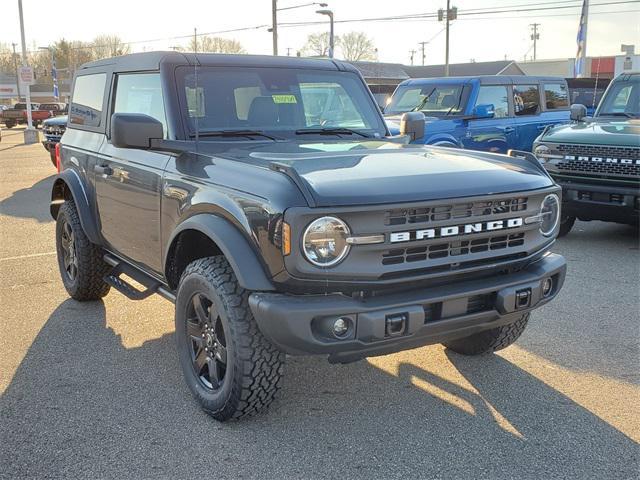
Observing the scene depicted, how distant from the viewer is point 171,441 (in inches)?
123

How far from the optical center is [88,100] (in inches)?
203

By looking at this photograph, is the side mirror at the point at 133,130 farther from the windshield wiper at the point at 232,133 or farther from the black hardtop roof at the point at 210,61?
the black hardtop roof at the point at 210,61

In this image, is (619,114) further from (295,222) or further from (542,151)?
(295,222)

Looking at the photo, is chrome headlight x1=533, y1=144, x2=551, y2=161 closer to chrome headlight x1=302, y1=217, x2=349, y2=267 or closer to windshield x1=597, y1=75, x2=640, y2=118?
windshield x1=597, y1=75, x2=640, y2=118

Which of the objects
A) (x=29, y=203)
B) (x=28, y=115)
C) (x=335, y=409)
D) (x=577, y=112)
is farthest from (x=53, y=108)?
(x=335, y=409)

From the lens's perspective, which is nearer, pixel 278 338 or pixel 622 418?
pixel 278 338

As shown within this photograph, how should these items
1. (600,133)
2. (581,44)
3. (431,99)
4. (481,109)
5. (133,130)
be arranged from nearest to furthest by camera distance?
(133,130) → (600,133) → (481,109) → (431,99) → (581,44)

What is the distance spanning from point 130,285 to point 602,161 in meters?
5.02

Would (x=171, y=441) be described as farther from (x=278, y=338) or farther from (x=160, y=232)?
(x=160, y=232)

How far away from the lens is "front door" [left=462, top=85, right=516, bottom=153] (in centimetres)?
991

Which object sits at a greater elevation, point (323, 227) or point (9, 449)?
point (323, 227)

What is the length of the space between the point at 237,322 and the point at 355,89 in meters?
2.32

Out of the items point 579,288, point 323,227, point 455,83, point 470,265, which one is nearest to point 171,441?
point 323,227

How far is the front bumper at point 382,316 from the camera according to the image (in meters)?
2.75
